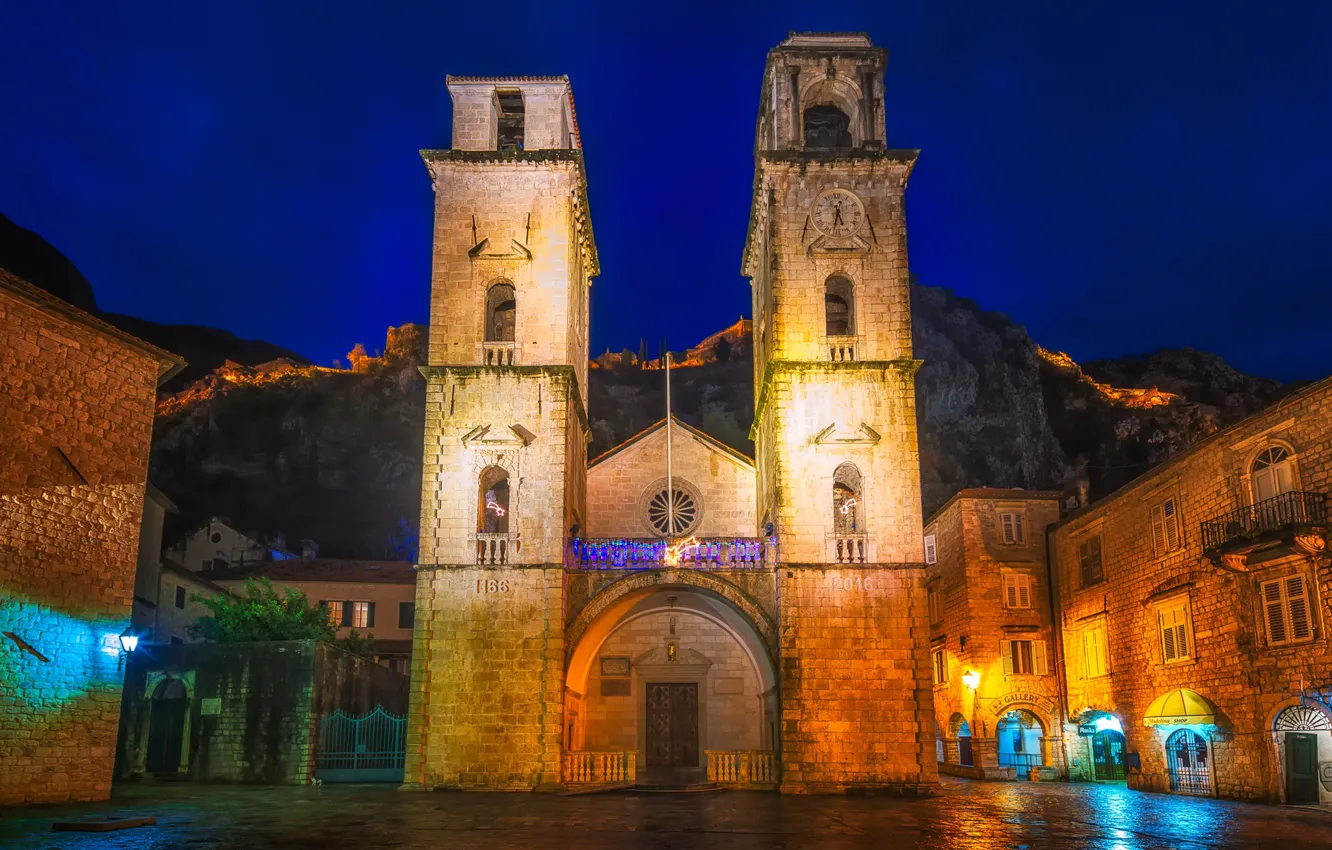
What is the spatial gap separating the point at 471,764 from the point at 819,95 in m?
18.1

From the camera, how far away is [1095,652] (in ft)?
91.9

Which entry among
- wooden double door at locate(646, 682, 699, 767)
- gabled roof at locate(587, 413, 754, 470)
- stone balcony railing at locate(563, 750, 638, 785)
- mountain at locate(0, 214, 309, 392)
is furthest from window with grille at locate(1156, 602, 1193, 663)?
mountain at locate(0, 214, 309, 392)

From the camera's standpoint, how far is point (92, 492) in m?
18.2

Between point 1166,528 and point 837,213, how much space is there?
1080 cm

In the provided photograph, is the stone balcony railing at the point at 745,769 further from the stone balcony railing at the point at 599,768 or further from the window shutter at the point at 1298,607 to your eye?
the window shutter at the point at 1298,607

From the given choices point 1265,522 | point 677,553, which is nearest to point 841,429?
point 677,553

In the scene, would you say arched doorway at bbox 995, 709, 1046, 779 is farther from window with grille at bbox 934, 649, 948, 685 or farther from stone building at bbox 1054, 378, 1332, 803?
stone building at bbox 1054, 378, 1332, 803

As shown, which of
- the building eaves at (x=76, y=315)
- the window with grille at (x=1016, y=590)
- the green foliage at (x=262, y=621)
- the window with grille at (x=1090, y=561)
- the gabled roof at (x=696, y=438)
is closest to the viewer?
the building eaves at (x=76, y=315)

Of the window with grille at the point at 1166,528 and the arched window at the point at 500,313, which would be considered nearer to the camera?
the window with grille at the point at 1166,528

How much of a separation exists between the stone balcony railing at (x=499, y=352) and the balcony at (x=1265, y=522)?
1549 centimetres

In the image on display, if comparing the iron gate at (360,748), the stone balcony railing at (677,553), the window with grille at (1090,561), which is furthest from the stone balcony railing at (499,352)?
the window with grille at (1090,561)

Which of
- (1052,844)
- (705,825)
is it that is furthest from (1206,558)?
(705,825)

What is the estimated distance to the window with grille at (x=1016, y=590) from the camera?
3081 centimetres

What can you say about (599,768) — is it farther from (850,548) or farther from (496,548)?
(850,548)
